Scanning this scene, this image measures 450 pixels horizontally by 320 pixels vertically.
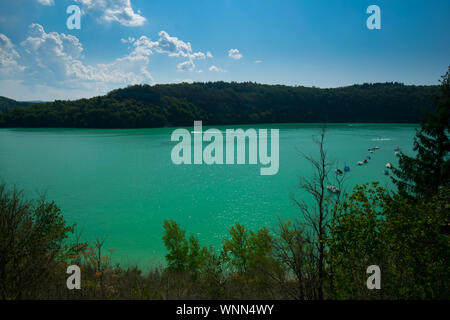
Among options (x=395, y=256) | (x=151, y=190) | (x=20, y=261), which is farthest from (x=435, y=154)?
(x=151, y=190)

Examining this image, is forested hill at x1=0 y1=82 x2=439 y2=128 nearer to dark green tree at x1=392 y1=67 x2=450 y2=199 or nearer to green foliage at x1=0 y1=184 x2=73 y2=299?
dark green tree at x1=392 y1=67 x2=450 y2=199

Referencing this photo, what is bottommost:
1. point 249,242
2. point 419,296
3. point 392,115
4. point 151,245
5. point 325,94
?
point 151,245

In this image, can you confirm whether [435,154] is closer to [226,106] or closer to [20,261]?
[20,261]

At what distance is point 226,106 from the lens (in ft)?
496

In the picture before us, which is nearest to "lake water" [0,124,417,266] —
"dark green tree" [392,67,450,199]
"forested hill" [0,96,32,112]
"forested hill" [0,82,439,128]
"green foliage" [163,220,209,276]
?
"green foliage" [163,220,209,276]

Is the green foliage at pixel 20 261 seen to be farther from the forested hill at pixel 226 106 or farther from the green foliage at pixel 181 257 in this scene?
the forested hill at pixel 226 106

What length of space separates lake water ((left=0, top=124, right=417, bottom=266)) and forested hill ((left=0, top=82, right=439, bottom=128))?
66.3 m

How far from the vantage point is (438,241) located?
6.96m

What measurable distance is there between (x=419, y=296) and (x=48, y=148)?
7047cm

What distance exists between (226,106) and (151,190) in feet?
410

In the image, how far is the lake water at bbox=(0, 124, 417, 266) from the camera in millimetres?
21688

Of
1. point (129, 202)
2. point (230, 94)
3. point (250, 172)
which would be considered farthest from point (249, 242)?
point (230, 94)

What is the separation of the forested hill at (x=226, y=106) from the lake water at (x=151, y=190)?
66.3m

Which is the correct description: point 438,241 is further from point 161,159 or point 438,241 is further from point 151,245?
point 161,159
